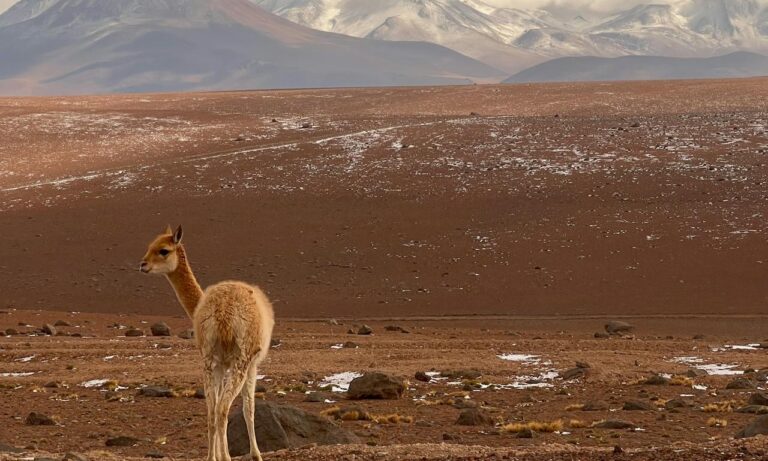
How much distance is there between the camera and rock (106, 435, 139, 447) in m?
13.2

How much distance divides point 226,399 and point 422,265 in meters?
28.6

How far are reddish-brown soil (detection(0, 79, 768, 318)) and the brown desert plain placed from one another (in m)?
0.13

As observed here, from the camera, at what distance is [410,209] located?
43.7 metres

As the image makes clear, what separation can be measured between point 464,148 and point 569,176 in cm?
731

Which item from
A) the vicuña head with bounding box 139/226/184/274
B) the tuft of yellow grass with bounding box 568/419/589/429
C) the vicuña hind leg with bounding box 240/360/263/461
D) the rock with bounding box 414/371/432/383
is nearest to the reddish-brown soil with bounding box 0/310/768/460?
the tuft of yellow grass with bounding box 568/419/589/429

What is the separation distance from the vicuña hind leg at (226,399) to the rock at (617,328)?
66.6ft

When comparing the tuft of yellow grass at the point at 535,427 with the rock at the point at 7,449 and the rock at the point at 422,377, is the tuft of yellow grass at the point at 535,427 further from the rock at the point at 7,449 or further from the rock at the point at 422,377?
the rock at the point at 7,449

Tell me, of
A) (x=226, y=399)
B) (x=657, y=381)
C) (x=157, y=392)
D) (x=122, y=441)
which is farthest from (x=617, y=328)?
(x=226, y=399)

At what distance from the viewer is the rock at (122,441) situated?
1318 cm

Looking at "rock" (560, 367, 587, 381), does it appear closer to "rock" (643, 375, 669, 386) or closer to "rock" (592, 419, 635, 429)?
"rock" (643, 375, 669, 386)

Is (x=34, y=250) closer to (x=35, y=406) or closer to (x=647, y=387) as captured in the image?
(x=35, y=406)

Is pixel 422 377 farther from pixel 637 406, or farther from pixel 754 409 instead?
pixel 754 409

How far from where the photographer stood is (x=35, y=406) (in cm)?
1612

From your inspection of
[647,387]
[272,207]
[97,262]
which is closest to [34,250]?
[97,262]
